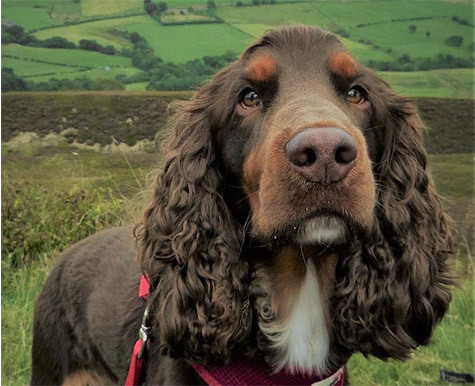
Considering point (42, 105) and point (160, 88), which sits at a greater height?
point (160, 88)

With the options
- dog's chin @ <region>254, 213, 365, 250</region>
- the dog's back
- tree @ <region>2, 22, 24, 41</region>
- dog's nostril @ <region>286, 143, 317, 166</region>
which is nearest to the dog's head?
Result: dog's chin @ <region>254, 213, 365, 250</region>

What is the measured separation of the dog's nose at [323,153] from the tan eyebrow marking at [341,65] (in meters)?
0.55

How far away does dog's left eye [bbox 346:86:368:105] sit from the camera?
2562mm

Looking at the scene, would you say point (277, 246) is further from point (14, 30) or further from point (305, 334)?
point (14, 30)

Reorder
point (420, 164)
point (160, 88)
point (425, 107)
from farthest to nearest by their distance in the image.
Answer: point (425, 107) < point (160, 88) < point (420, 164)

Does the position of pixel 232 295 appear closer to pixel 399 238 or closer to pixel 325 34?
pixel 399 238

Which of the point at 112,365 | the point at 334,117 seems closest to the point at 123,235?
the point at 112,365

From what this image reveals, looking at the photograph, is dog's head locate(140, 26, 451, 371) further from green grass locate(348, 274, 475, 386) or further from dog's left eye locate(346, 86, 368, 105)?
green grass locate(348, 274, 475, 386)

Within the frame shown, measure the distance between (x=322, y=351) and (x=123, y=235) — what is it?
1.43 meters

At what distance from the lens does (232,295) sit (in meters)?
2.60

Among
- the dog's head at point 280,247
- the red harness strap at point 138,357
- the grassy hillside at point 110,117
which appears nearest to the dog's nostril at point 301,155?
the dog's head at point 280,247

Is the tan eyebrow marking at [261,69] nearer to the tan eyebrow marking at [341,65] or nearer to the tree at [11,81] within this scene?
the tan eyebrow marking at [341,65]

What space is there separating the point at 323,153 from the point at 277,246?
1.48ft

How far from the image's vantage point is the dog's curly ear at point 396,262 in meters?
2.64
